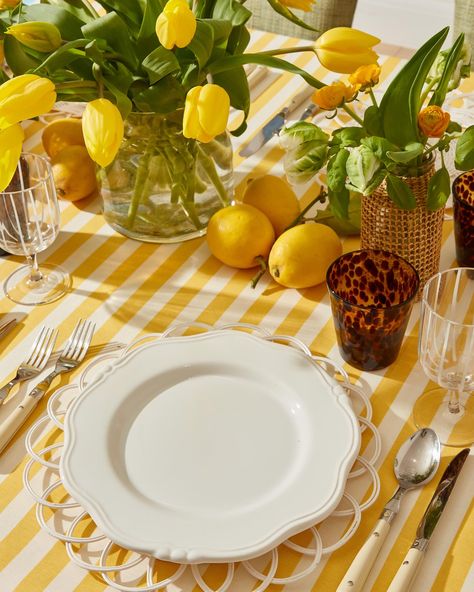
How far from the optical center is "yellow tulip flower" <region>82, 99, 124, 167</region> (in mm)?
903

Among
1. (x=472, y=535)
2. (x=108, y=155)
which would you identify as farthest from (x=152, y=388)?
(x=472, y=535)

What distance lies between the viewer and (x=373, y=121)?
3.26 ft

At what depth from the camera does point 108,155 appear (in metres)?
0.91

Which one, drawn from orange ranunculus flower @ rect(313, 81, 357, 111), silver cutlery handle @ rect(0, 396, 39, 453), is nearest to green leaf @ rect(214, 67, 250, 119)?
orange ranunculus flower @ rect(313, 81, 357, 111)

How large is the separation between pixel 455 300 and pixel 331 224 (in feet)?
0.90

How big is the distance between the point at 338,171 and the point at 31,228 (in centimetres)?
44

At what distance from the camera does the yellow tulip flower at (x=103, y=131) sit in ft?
2.96

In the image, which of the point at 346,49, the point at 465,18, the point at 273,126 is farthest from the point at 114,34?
the point at 465,18

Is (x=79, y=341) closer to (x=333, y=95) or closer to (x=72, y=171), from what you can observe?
(x=72, y=171)

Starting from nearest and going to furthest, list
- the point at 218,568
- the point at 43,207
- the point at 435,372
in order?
the point at 218,568
the point at 435,372
the point at 43,207

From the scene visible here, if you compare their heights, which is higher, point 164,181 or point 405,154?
point 405,154

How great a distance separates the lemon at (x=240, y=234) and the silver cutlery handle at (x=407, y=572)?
1.59 ft

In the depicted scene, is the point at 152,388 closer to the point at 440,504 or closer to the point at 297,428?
the point at 297,428

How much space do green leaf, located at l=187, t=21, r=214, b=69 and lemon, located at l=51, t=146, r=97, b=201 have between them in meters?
0.35
